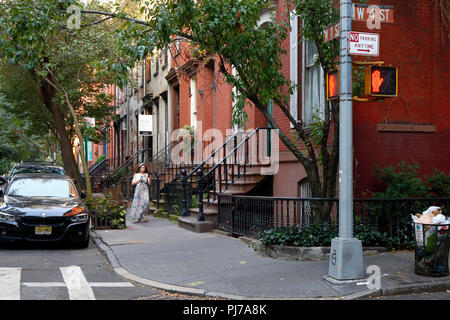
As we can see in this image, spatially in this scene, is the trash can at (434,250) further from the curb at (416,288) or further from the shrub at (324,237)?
the shrub at (324,237)

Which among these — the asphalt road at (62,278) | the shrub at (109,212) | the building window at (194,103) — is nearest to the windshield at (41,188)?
the asphalt road at (62,278)

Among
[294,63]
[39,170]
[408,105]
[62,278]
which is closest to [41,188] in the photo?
[62,278]

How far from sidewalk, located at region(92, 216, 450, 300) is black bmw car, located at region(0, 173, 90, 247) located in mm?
715

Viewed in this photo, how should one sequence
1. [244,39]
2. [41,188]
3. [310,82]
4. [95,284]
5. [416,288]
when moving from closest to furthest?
1. [416,288]
2. [95,284]
3. [244,39]
4. [41,188]
5. [310,82]

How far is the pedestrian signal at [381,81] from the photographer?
7.24m

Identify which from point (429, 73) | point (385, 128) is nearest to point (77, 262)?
point (385, 128)

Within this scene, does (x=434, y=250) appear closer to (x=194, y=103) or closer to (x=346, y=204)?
(x=346, y=204)

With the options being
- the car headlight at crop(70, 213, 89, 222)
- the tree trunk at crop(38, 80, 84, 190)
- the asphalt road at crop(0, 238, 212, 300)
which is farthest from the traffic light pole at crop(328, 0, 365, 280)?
the tree trunk at crop(38, 80, 84, 190)

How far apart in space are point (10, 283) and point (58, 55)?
14.0 metres

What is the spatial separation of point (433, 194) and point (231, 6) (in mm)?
5572

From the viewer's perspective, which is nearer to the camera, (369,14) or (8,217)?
(369,14)

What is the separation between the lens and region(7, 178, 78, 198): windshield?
1150cm

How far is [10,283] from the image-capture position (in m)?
7.31
